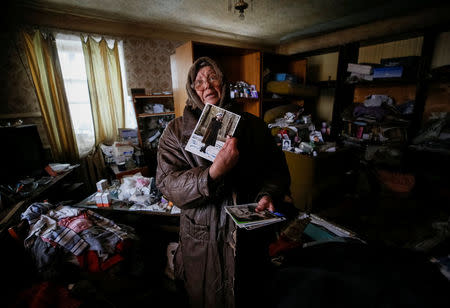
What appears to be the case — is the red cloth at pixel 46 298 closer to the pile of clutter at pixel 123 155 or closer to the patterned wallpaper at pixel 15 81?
the pile of clutter at pixel 123 155

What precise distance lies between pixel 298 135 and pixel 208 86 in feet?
6.82

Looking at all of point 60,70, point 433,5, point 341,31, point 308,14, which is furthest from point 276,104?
point 60,70

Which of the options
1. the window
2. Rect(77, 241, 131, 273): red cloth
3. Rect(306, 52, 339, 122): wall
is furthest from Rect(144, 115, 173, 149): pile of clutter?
Rect(306, 52, 339, 122): wall

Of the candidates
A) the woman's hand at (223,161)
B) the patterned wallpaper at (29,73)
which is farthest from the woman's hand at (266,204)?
the patterned wallpaper at (29,73)

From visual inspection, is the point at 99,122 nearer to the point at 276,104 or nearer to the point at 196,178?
the point at 276,104

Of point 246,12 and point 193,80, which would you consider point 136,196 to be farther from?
point 246,12

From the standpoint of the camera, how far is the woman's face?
3.68 ft

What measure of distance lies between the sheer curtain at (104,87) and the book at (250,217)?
3.23m

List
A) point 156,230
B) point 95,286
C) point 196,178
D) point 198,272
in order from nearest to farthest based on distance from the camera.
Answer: point 196,178, point 198,272, point 95,286, point 156,230

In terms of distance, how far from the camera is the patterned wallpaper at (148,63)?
346 cm

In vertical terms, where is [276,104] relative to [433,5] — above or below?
below

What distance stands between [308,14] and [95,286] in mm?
3978

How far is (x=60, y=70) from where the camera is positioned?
2.92m

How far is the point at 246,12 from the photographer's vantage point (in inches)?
115
